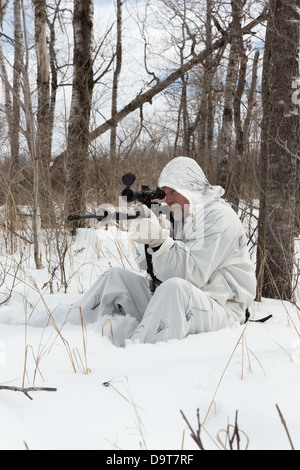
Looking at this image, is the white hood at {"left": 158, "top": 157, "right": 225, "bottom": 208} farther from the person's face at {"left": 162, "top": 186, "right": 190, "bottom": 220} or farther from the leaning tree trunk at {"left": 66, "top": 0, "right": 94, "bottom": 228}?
the leaning tree trunk at {"left": 66, "top": 0, "right": 94, "bottom": 228}

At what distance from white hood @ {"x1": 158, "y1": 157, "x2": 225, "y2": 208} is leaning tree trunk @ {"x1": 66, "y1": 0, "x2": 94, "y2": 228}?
9.23 feet

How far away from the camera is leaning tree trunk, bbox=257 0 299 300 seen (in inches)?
98.3

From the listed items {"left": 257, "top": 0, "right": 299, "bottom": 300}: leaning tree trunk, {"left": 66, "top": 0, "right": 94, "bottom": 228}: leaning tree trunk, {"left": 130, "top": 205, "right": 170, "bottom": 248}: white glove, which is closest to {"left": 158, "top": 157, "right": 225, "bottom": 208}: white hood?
{"left": 130, "top": 205, "right": 170, "bottom": 248}: white glove

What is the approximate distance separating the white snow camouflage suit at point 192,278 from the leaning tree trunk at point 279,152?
0.63m

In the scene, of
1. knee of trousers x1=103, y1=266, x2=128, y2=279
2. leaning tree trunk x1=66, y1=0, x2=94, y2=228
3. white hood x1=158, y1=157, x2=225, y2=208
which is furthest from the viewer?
leaning tree trunk x1=66, y1=0, x2=94, y2=228

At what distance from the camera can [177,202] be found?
203 cm

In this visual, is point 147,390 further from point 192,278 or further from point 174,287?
A: point 192,278

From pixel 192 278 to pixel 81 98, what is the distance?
368 cm

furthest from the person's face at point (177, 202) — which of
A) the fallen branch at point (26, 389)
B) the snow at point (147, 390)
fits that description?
the fallen branch at point (26, 389)

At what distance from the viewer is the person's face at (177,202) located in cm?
201

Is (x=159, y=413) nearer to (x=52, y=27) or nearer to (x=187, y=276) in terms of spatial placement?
(x=187, y=276)

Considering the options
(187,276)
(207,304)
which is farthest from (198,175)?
(207,304)

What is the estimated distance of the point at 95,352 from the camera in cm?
157

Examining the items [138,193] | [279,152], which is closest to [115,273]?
[138,193]
